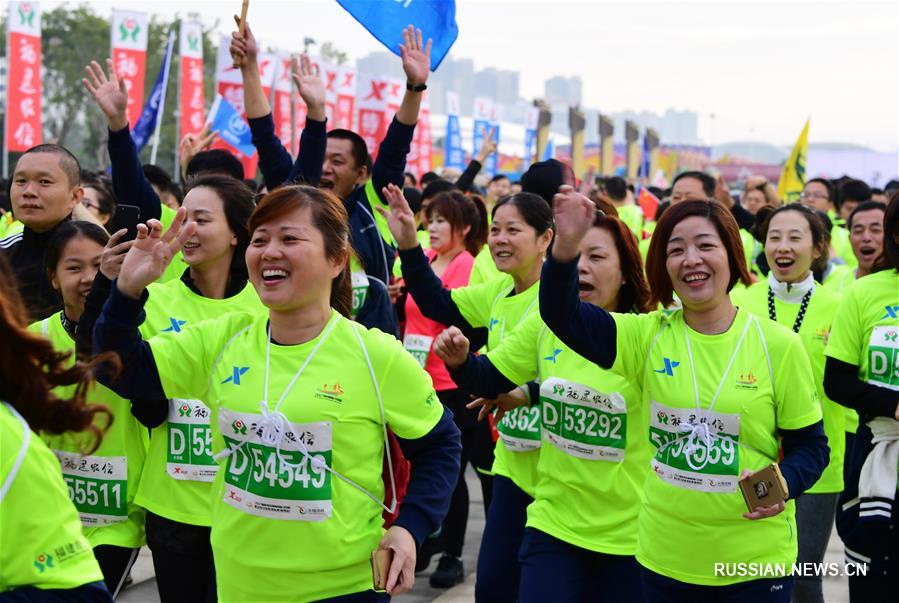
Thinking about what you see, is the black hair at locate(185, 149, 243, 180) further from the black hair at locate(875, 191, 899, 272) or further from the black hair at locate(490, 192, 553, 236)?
the black hair at locate(875, 191, 899, 272)

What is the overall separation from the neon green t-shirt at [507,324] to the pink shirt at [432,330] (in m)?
1.33

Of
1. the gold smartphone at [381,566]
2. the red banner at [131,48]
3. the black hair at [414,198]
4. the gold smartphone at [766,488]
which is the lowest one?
the gold smartphone at [381,566]

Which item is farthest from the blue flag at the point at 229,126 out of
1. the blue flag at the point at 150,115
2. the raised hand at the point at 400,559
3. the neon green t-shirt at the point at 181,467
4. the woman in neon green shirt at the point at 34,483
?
the woman in neon green shirt at the point at 34,483

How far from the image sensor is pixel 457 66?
160625mm

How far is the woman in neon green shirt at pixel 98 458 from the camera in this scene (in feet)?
14.2

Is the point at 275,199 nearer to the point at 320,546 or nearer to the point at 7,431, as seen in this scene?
the point at 320,546

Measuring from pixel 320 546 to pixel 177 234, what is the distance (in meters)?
0.95

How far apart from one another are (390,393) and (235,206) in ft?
4.81

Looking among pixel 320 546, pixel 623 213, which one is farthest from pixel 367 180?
pixel 623 213

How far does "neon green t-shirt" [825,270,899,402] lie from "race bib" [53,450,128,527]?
287 centimetres

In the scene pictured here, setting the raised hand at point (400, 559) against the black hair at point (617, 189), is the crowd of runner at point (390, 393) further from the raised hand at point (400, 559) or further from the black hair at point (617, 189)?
the black hair at point (617, 189)

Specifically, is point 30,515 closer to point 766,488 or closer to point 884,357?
point 766,488

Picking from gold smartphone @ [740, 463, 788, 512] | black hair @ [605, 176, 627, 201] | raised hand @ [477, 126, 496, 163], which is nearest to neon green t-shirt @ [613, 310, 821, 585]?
gold smartphone @ [740, 463, 788, 512]

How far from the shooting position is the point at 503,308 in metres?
5.66
